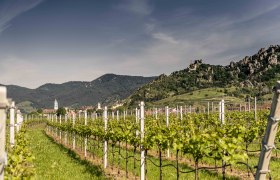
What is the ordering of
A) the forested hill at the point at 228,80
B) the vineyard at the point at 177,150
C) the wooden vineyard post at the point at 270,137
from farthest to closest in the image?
the forested hill at the point at 228,80, the vineyard at the point at 177,150, the wooden vineyard post at the point at 270,137

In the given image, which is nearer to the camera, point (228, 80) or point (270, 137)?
point (270, 137)

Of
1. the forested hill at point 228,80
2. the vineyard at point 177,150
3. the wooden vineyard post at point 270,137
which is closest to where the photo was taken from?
the wooden vineyard post at point 270,137

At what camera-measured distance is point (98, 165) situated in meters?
18.1

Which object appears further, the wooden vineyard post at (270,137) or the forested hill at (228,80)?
the forested hill at (228,80)

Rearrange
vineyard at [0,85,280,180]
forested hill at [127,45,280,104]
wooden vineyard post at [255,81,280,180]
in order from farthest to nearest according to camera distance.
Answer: forested hill at [127,45,280,104]
vineyard at [0,85,280,180]
wooden vineyard post at [255,81,280,180]

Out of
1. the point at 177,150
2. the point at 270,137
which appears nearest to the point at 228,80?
the point at 177,150

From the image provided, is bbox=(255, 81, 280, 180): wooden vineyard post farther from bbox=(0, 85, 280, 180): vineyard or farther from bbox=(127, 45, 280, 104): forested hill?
bbox=(127, 45, 280, 104): forested hill

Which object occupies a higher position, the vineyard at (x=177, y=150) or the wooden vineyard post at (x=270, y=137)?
the wooden vineyard post at (x=270, y=137)

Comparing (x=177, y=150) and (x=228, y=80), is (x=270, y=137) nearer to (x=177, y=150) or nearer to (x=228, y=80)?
(x=177, y=150)

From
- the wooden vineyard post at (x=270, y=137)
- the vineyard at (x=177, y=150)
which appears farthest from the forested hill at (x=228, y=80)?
the wooden vineyard post at (x=270, y=137)

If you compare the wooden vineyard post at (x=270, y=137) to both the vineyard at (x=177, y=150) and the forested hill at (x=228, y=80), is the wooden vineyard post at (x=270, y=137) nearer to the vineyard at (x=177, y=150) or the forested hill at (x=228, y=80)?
the vineyard at (x=177, y=150)

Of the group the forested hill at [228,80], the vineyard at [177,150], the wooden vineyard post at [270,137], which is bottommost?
the vineyard at [177,150]

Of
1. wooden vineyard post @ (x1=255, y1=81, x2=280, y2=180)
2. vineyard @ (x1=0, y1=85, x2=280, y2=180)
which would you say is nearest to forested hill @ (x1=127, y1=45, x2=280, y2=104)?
vineyard @ (x1=0, y1=85, x2=280, y2=180)

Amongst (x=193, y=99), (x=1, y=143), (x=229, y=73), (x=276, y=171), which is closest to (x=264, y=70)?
(x=229, y=73)
